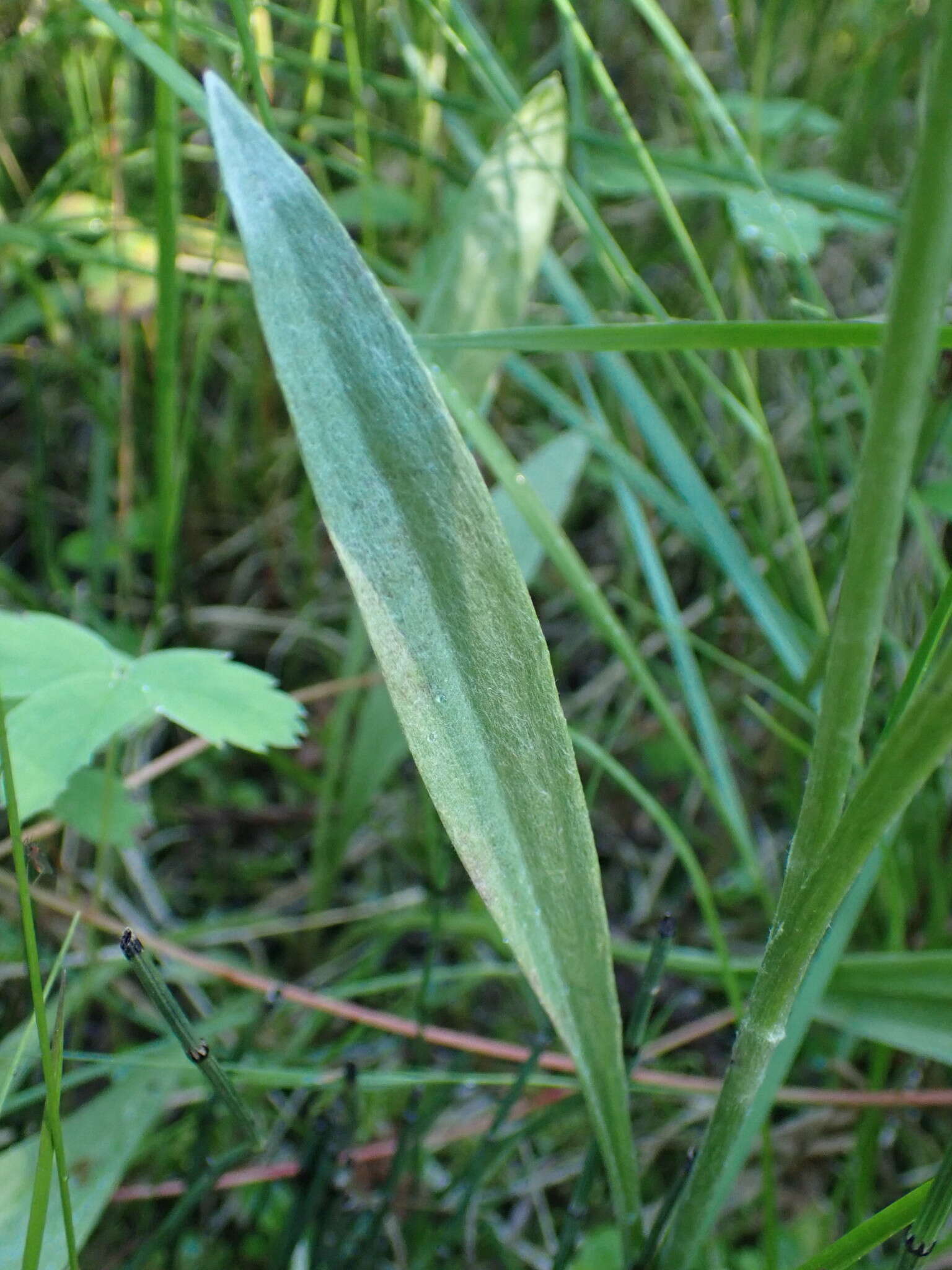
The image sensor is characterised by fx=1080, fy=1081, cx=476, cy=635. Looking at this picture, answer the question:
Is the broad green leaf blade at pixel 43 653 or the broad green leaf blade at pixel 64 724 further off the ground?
the broad green leaf blade at pixel 43 653

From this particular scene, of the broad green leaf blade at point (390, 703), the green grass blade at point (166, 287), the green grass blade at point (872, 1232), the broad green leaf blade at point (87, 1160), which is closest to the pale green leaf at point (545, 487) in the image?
the broad green leaf blade at point (390, 703)

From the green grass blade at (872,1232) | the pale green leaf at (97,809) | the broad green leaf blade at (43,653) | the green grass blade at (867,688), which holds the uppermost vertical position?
the green grass blade at (867,688)

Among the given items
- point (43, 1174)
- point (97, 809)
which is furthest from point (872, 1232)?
point (97, 809)

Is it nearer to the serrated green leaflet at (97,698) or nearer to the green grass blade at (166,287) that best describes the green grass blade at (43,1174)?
the serrated green leaflet at (97,698)

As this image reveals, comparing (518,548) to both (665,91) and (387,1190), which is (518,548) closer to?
(387,1190)

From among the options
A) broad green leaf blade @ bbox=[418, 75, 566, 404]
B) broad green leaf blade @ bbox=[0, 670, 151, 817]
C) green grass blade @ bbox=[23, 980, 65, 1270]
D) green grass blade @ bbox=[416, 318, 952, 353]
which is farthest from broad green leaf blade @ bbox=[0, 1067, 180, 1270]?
broad green leaf blade @ bbox=[418, 75, 566, 404]

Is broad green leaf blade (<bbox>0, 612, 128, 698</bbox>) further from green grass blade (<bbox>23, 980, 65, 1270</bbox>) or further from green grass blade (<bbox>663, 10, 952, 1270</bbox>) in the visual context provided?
green grass blade (<bbox>663, 10, 952, 1270</bbox>)

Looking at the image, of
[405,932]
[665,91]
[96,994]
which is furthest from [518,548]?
[665,91]
